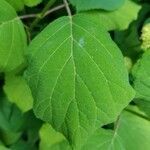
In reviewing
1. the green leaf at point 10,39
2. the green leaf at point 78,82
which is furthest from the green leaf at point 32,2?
the green leaf at point 78,82

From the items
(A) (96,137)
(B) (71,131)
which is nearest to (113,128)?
(A) (96,137)

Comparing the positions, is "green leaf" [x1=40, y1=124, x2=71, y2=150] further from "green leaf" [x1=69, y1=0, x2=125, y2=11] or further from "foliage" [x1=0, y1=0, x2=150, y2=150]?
"green leaf" [x1=69, y1=0, x2=125, y2=11]

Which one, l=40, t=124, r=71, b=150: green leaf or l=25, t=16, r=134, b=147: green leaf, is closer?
l=25, t=16, r=134, b=147: green leaf

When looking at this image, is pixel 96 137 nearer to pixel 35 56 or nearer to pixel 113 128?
pixel 113 128

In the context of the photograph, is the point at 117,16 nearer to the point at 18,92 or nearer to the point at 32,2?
the point at 32,2

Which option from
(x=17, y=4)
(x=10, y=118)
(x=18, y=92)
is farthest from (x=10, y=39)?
(x=10, y=118)

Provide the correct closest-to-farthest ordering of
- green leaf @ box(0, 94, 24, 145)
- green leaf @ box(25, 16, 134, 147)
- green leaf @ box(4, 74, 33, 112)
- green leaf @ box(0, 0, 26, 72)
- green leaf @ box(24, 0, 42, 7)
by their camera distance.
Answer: green leaf @ box(25, 16, 134, 147) < green leaf @ box(0, 0, 26, 72) < green leaf @ box(24, 0, 42, 7) < green leaf @ box(4, 74, 33, 112) < green leaf @ box(0, 94, 24, 145)


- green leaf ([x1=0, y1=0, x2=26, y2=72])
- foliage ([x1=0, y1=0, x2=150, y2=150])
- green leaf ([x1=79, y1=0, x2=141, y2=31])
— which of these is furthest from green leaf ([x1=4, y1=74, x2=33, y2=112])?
green leaf ([x1=79, y1=0, x2=141, y2=31])
